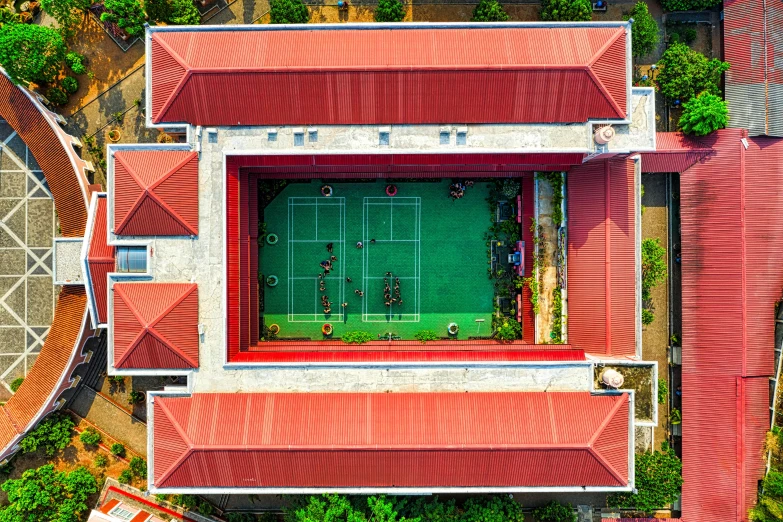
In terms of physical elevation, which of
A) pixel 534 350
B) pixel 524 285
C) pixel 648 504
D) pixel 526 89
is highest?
pixel 526 89

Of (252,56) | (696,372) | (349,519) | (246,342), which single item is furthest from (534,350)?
(252,56)

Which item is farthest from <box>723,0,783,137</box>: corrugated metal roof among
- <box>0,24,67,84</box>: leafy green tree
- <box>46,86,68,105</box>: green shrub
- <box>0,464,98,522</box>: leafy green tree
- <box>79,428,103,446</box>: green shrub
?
<box>0,464,98,522</box>: leafy green tree

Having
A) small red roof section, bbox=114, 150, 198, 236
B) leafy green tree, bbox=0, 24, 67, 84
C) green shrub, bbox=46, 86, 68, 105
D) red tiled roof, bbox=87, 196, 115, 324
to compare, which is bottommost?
red tiled roof, bbox=87, 196, 115, 324

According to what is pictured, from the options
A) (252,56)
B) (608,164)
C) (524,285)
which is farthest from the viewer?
(524,285)

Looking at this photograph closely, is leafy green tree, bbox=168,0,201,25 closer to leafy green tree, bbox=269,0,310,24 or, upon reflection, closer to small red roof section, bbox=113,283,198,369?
leafy green tree, bbox=269,0,310,24

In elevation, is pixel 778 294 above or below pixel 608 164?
below

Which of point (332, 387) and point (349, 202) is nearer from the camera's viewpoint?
point (332, 387)

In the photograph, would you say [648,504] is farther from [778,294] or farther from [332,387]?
[332,387]
